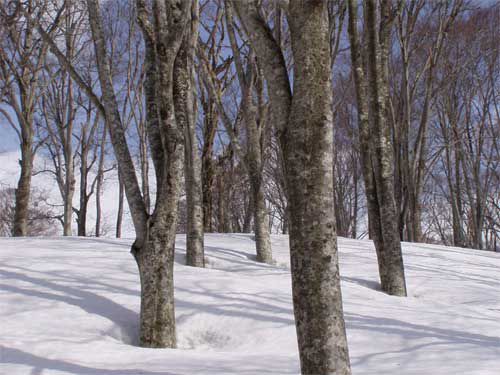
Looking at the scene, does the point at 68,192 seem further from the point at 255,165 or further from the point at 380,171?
the point at 380,171

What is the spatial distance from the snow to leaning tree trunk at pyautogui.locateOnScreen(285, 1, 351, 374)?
2.69ft

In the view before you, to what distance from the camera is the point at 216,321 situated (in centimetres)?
445

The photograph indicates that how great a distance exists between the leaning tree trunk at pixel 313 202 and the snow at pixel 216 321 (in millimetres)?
819

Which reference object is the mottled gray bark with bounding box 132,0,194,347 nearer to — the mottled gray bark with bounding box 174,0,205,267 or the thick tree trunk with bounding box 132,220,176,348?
the thick tree trunk with bounding box 132,220,176,348

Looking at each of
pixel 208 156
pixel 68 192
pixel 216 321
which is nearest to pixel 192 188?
pixel 216 321

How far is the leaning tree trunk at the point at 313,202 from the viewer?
8.19ft

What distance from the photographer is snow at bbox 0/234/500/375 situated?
129 inches

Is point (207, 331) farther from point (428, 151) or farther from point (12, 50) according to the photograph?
point (428, 151)

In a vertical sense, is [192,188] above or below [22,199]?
below

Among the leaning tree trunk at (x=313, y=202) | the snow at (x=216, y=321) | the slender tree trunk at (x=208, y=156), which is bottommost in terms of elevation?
the snow at (x=216, y=321)

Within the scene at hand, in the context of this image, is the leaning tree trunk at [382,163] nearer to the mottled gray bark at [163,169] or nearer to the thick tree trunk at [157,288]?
the mottled gray bark at [163,169]

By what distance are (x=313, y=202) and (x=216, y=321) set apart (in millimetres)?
2376

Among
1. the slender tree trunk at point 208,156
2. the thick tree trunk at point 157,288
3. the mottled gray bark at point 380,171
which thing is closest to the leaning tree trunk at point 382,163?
the mottled gray bark at point 380,171

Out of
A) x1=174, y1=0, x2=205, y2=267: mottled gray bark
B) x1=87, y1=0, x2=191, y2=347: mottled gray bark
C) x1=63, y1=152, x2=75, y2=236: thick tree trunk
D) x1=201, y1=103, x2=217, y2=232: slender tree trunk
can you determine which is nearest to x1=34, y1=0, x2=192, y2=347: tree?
x1=87, y1=0, x2=191, y2=347: mottled gray bark
